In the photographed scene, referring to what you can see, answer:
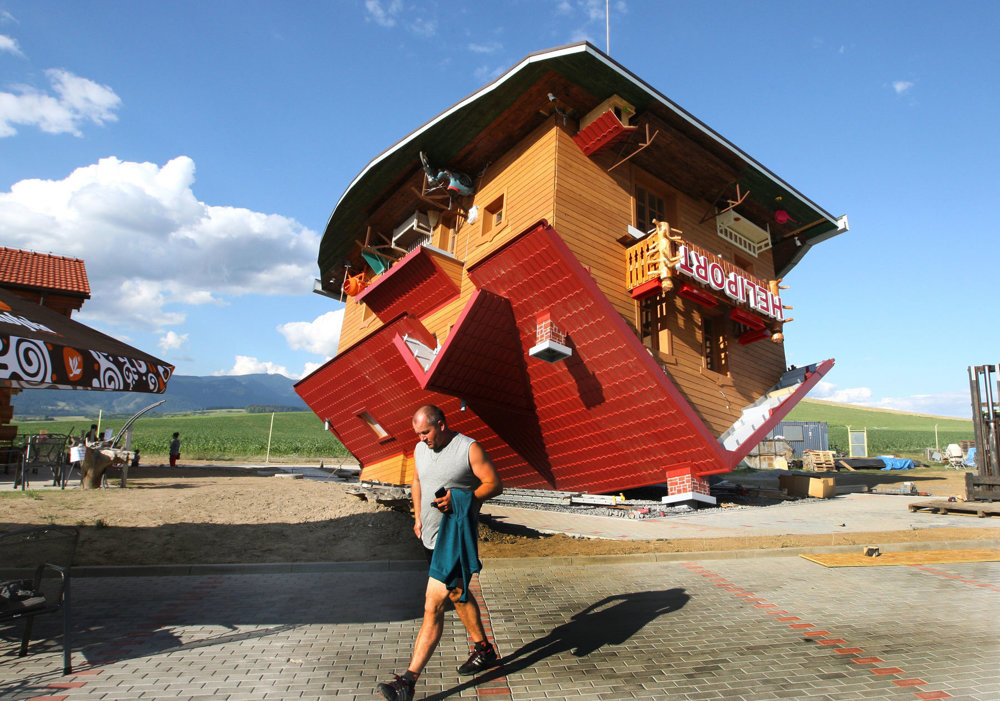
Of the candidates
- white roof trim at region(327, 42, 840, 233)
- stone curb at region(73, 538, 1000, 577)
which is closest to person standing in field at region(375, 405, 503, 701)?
stone curb at region(73, 538, 1000, 577)

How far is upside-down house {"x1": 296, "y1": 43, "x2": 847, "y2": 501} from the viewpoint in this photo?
13086 mm

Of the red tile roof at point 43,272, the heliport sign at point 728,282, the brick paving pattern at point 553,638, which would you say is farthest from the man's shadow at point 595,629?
the red tile roof at point 43,272

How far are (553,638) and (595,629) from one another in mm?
450

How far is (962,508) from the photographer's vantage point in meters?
12.9

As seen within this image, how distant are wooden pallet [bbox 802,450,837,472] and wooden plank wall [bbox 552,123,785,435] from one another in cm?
1932

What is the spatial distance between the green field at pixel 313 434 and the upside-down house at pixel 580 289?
2904cm

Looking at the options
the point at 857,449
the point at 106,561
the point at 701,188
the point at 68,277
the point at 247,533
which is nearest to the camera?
the point at 106,561

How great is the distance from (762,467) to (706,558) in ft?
116

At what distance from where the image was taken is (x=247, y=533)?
28.8 feet

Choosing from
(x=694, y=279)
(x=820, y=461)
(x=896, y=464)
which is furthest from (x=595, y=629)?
(x=896, y=464)

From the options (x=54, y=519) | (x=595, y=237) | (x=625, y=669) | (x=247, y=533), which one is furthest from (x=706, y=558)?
(x=54, y=519)

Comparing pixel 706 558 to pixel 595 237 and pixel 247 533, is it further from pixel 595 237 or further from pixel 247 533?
pixel 595 237

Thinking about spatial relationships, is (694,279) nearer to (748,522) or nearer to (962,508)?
(748,522)

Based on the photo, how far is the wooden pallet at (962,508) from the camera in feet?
41.5
